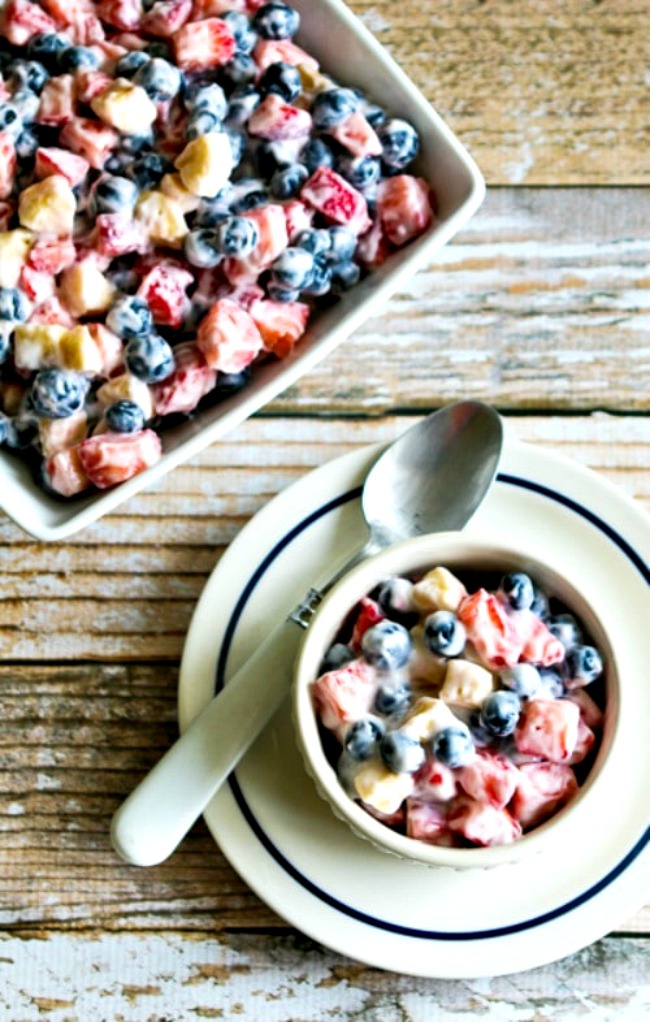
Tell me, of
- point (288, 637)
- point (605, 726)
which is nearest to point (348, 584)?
point (288, 637)

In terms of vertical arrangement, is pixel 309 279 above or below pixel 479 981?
above

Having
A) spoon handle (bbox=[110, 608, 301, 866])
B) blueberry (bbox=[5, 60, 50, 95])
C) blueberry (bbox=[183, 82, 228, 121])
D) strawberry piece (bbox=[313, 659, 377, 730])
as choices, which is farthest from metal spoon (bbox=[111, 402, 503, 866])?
blueberry (bbox=[5, 60, 50, 95])

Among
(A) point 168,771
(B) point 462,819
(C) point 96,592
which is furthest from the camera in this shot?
(C) point 96,592

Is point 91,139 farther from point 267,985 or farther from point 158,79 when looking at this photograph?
point 267,985

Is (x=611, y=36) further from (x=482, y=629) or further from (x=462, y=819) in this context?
(x=462, y=819)

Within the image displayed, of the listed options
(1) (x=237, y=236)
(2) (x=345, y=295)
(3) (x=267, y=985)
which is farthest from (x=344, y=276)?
(3) (x=267, y=985)

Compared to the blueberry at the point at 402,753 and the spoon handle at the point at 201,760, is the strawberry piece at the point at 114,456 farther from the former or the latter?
the blueberry at the point at 402,753
